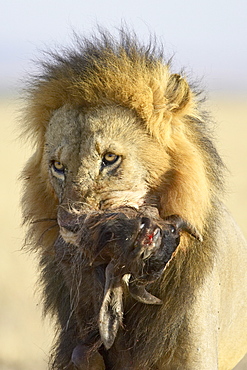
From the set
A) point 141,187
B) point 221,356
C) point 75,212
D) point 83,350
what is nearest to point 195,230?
point 141,187

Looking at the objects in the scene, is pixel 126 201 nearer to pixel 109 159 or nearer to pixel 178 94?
pixel 109 159

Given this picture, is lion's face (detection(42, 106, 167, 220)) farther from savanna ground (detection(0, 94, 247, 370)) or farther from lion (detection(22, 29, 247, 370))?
savanna ground (detection(0, 94, 247, 370))

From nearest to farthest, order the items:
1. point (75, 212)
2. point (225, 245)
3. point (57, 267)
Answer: point (75, 212)
point (57, 267)
point (225, 245)

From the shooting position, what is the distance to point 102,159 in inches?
158

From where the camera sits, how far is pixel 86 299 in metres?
4.25

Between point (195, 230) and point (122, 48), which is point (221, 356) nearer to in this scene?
point (195, 230)

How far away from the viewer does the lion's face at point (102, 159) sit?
396cm

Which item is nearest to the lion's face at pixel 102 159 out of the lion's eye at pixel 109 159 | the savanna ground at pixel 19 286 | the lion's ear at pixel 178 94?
the lion's eye at pixel 109 159

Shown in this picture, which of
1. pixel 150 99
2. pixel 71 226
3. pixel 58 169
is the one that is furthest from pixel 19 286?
pixel 71 226

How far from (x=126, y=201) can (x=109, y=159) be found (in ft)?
0.78

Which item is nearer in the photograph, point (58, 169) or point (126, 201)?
point (126, 201)

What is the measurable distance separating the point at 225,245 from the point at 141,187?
3.84 feet

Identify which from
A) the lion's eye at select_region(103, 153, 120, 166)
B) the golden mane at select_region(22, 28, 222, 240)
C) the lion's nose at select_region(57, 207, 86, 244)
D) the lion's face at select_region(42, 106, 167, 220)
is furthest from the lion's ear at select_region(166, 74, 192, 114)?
the lion's nose at select_region(57, 207, 86, 244)

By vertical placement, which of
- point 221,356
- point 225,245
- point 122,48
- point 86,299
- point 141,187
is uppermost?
point 122,48
